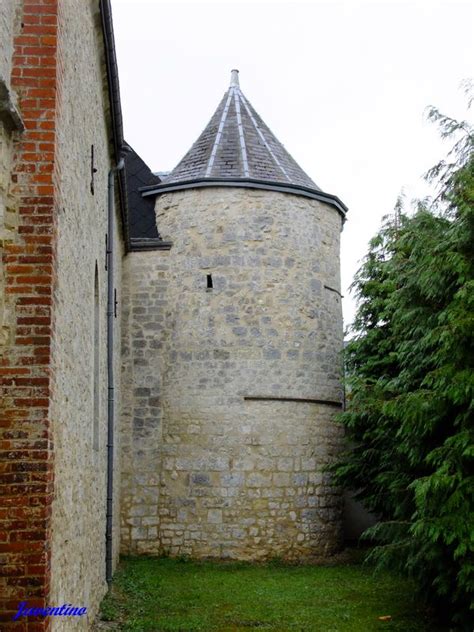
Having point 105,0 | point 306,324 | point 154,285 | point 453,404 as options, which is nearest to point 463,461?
point 453,404

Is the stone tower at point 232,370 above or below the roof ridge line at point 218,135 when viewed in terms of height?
below

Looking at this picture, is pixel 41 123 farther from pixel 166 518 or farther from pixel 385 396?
pixel 166 518

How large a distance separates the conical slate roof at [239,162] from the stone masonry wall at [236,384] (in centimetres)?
21

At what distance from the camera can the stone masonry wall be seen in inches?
533

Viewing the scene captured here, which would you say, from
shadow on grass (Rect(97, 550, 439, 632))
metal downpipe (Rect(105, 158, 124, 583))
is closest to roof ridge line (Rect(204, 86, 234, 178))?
metal downpipe (Rect(105, 158, 124, 583))

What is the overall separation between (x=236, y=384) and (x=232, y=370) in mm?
248

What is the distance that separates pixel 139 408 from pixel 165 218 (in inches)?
136

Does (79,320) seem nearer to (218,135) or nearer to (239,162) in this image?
(239,162)

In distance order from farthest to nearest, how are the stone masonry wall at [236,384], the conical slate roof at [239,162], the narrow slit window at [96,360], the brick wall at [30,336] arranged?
the conical slate roof at [239,162] → the stone masonry wall at [236,384] → the narrow slit window at [96,360] → the brick wall at [30,336]

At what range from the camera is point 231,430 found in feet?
45.0

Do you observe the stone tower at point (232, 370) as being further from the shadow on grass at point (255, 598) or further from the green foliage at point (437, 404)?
the green foliage at point (437, 404)

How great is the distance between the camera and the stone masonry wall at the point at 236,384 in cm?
1355

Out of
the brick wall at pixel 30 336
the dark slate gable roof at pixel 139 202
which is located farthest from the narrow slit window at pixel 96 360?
the dark slate gable roof at pixel 139 202

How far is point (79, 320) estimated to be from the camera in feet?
23.0
